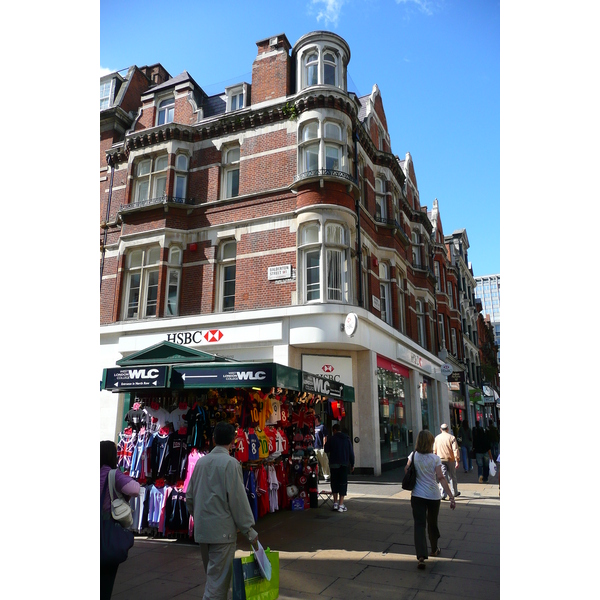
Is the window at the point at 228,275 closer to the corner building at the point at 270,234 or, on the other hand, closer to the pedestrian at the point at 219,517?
the corner building at the point at 270,234

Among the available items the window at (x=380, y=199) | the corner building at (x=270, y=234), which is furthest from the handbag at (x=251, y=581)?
the window at (x=380, y=199)

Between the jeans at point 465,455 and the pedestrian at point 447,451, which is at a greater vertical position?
the pedestrian at point 447,451

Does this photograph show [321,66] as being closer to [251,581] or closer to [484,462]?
[484,462]

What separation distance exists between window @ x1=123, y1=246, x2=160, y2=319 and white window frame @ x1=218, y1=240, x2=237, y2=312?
2.70 meters

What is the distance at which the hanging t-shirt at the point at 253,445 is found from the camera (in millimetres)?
8781

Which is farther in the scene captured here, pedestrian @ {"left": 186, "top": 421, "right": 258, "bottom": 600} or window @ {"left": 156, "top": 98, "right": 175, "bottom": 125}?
window @ {"left": 156, "top": 98, "right": 175, "bottom": 125}

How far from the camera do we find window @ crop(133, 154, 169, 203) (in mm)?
19422

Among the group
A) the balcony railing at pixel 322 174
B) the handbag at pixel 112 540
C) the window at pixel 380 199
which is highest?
the window at pixel 380 199

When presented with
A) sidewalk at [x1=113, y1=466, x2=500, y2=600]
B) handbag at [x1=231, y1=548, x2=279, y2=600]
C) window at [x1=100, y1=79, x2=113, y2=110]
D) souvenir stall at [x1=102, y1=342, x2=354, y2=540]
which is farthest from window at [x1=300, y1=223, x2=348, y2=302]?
window at [x1=100, y1=79, x2=113, y2=110]

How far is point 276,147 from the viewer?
17.6m

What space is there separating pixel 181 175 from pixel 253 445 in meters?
13.8

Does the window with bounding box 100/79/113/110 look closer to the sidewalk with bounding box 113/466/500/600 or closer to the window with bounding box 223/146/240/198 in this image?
the window with bounding box 223/146/240/198

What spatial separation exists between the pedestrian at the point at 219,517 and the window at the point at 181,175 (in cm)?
1606
